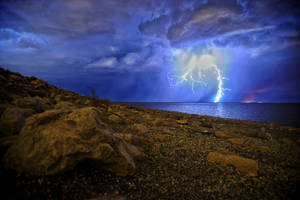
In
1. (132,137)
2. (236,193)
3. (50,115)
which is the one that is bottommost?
(236,193)

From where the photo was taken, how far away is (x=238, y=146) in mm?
5484

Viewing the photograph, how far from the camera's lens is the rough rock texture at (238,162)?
362cm

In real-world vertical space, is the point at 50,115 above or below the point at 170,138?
above

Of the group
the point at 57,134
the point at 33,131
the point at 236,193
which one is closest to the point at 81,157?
the point at 57,134

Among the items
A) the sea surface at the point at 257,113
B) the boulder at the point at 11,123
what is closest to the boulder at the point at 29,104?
the boulder at the point at 11,123

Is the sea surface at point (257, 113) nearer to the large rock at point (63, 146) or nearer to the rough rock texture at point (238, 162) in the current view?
the rough rock texture at point (238, 162)

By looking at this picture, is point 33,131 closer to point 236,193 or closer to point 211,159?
point 236,193

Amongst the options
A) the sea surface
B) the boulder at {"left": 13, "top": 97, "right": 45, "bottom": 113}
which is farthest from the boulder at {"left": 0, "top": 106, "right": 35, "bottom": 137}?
the sea surface

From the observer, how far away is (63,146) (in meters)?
2.34

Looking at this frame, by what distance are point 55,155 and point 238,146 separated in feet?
19.3

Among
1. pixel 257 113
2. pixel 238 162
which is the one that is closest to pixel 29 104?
pixel 238 162

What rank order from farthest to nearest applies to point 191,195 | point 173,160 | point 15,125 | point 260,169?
point 173,160
point 260,169
point 15,125
point 191,195

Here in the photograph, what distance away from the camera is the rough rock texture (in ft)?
11.9

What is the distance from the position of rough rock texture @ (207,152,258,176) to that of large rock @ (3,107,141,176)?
8.22ft
